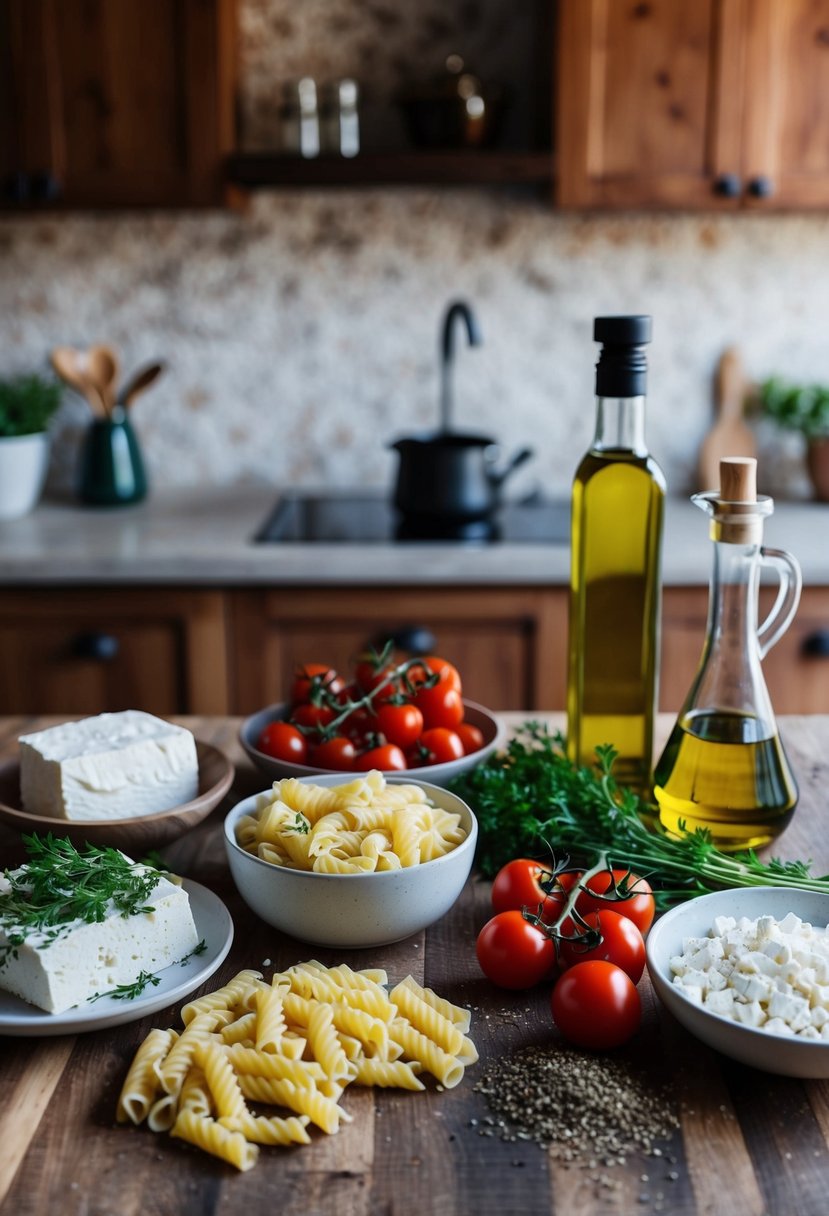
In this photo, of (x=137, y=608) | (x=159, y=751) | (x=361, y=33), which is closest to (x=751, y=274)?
(x=361, y=33)

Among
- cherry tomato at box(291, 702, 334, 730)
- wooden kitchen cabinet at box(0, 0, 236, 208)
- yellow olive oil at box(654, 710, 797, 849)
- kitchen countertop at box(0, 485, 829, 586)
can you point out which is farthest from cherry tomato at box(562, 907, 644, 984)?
wooden kitchen cabinet at box(0, 0, 236, 208)

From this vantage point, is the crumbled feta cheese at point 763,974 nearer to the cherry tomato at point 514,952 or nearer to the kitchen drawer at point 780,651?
the cherry tomato at point 514,952

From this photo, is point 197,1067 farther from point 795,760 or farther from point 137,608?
point 137,608

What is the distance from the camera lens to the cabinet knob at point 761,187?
252 cm

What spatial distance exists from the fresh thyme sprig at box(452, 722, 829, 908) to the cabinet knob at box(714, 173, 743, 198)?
65.5 inches

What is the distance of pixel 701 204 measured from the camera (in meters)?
2.54

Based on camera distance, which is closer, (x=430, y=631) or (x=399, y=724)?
(x=399, y=724)

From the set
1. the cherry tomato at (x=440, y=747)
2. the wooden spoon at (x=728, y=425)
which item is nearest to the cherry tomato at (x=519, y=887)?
the cherry tomato at (x=440, y=747)

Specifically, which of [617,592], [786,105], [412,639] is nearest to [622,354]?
[617,592]

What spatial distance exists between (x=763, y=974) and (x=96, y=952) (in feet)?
1.65

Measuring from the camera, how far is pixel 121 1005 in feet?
3.04

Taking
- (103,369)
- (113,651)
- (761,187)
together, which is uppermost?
(761,187)

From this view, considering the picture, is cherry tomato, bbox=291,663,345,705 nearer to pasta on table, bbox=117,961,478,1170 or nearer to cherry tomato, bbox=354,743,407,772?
cherry tomato, bbox=354,743,407,772

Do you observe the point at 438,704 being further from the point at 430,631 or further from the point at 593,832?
the point at 430,631
